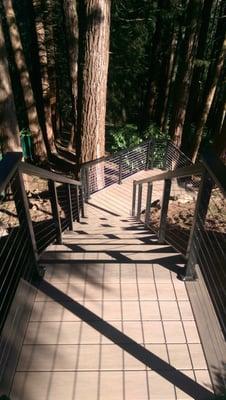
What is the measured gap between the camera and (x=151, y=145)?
1007cm

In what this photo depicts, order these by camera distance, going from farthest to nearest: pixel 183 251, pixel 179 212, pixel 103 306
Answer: pixel 179 212 → pixel 183 251 → pixel 103 306

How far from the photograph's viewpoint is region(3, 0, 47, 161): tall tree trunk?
31.2 ft

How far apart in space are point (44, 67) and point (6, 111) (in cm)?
478

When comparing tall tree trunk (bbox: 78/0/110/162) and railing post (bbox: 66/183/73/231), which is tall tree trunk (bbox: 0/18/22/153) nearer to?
tall tree trunk (bbox: 78/0/110/162)

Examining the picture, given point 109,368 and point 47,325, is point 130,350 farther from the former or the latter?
point 47,325

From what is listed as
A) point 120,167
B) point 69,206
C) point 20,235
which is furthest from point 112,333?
point 120,167

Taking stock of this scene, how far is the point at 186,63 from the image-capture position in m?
10.4

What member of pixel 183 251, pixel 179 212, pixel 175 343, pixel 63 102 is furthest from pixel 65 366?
pixel 63 102

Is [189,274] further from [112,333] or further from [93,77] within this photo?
[93,77]

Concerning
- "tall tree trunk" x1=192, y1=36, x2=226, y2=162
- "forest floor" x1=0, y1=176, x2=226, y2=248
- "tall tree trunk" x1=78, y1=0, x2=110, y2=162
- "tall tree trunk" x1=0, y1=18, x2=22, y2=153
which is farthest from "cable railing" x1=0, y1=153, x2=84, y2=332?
"tall tree trunk" x1=192, y1=36, x2=226, y2=162

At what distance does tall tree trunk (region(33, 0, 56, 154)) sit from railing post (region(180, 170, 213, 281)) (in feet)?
32.8

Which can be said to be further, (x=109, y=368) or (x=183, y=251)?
(x=183, y=251)

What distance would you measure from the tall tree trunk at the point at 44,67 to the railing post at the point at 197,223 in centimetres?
1001

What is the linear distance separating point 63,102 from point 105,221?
13.4 meters
